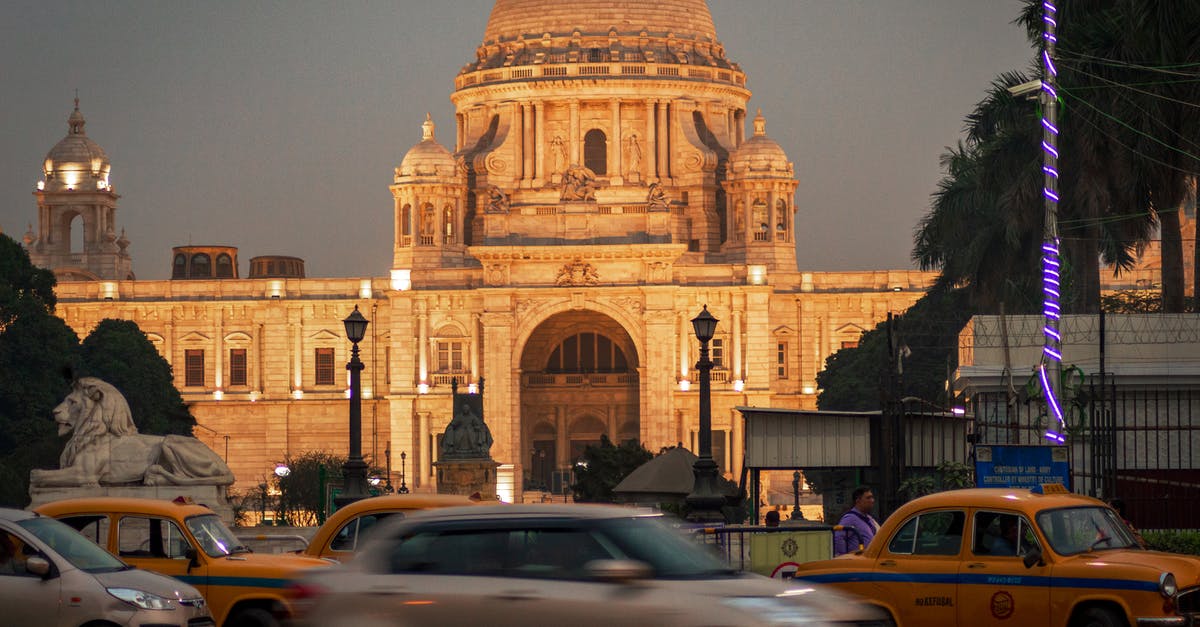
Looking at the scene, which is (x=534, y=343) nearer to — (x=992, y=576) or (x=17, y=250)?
(x=17, y=250)

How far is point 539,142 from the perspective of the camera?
403ft

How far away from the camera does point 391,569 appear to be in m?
17.8

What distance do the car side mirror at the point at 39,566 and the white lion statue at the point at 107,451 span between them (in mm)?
22135

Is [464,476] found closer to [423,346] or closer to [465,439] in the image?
[465,439]

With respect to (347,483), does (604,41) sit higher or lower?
higher

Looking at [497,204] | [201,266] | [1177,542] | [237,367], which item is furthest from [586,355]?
[1177,542]

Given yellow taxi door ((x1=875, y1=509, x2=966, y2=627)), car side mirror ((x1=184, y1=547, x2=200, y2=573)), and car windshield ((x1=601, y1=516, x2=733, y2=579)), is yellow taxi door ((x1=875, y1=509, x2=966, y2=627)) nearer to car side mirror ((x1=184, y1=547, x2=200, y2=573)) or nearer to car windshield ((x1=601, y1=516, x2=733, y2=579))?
car windshield ((x1=601, y1=516, x2=733, y2=579))

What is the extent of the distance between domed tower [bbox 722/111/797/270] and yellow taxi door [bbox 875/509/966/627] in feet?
316

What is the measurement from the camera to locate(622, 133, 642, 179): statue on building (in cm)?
12250

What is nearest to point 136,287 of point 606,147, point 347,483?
point 606,147

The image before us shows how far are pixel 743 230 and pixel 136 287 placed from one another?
1263 inches

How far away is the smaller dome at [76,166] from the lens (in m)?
131

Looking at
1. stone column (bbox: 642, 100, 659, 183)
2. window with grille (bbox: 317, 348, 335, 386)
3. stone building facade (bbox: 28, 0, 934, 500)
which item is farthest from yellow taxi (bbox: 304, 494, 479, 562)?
stone column (bbox: 642, 100, 659, 183)

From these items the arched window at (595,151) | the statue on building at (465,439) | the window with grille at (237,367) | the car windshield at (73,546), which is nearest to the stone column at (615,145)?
the arched window at (595,151)
